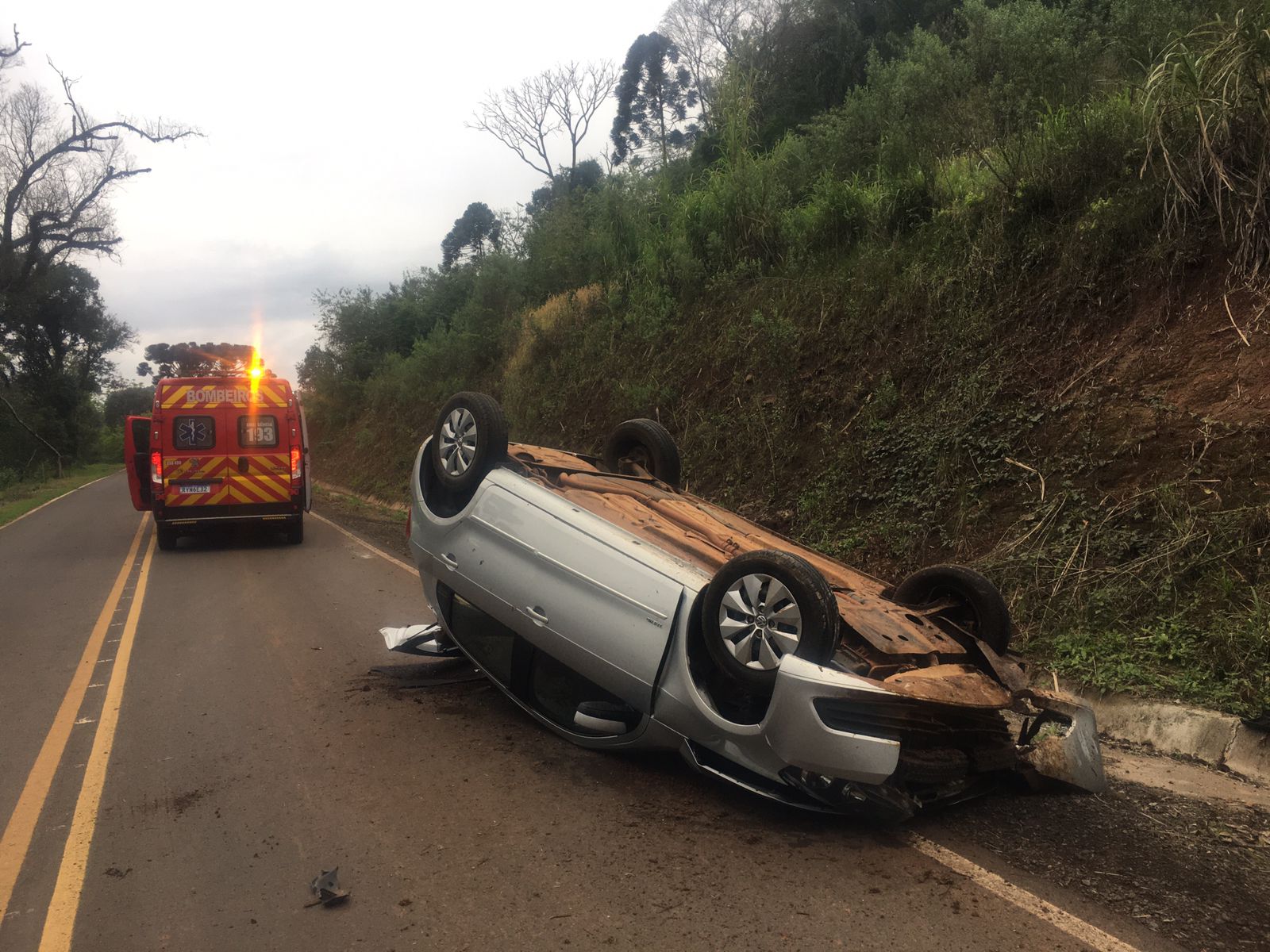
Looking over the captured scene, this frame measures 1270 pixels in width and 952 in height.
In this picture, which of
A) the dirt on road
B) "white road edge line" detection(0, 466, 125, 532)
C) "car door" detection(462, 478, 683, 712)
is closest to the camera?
the dirt on road

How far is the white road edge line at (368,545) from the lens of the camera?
11.8 metres

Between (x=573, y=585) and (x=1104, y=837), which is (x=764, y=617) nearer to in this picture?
(x=573, y=585)

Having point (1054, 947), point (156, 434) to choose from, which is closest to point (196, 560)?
point (156, 434)

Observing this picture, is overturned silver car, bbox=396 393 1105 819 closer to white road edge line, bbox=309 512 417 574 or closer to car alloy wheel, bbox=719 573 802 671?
car alloy wheel, bbox=719 573 802 671

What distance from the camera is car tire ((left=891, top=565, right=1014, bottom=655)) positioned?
16.1 feet

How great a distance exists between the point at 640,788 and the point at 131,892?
7.31 ft

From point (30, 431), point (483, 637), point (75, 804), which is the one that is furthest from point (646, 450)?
point (30, 431)

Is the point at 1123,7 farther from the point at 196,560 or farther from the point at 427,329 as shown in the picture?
the point at 427,329

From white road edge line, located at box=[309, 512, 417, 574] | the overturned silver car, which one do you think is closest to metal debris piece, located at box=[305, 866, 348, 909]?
the overturned silver car

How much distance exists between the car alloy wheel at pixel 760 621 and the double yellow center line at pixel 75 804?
9.22 ft

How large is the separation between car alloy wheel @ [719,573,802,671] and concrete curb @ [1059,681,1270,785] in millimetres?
2823

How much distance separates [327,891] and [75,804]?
1.80 m

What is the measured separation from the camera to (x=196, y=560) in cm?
1288

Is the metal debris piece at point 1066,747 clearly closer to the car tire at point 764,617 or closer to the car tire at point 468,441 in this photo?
the car tire at point 764,617
